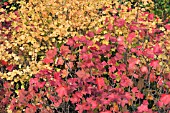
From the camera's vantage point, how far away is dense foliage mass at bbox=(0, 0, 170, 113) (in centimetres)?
346

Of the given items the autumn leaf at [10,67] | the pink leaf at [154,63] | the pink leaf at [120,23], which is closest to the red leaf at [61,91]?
the autumn leaf at [10,67]

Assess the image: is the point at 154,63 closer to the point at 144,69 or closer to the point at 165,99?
the point at 144,69

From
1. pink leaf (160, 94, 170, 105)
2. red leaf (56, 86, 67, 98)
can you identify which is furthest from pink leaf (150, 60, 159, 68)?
red leaf (56, 86, 67, 98)

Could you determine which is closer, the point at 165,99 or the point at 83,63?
the point at 165,99

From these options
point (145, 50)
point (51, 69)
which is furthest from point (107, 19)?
point (51, 69)

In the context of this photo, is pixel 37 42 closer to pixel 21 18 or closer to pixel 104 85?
pixel 21 18

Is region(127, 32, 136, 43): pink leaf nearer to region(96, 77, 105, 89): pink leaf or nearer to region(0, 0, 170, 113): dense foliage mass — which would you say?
region(0, 0, 170, 113): dense foliage mass

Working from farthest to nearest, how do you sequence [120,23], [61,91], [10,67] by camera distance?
[120,23]
[10,67]
[61,91]

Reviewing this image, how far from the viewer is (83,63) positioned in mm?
3562

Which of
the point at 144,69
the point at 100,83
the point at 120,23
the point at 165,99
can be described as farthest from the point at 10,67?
the point at 165,99

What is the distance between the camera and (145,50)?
375 centimetres

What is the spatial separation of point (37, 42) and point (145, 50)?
4.24 ft

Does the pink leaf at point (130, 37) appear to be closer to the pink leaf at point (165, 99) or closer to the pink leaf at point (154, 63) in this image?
the pink leaf at point (154, 63)

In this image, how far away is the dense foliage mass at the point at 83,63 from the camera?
3.46 meters
